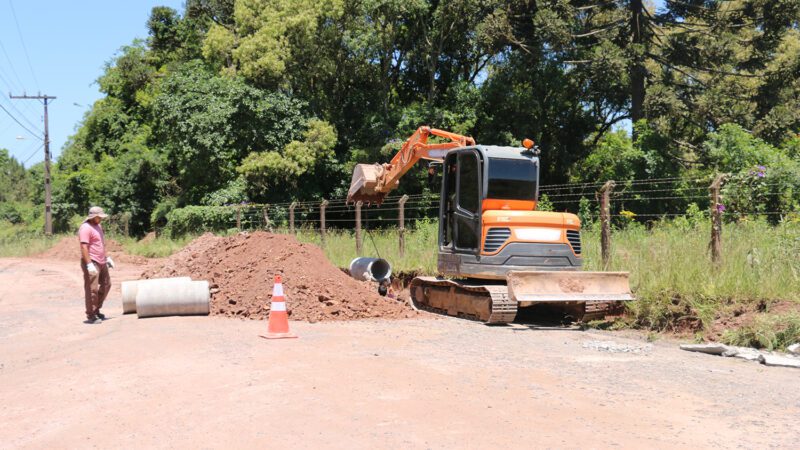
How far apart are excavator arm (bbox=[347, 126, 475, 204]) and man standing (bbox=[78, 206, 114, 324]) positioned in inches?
209

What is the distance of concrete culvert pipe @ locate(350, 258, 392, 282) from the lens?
1606 centimetres

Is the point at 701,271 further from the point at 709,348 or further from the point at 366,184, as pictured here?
the point at 366,184

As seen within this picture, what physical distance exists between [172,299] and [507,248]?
549 cm

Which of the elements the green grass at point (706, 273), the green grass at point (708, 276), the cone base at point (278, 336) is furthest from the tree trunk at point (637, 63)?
the cone base at point (278, 336)

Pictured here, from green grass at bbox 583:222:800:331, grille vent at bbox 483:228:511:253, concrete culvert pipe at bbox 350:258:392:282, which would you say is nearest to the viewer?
green grass at bbox 583:222:800:331

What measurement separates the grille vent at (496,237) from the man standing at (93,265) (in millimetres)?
6058

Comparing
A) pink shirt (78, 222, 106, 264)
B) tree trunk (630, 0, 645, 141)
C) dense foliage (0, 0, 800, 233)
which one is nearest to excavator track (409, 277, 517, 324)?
pink shirt (78, 222, 106, 264)

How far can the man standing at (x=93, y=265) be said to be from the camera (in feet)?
37.8

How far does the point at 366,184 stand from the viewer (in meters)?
15.1

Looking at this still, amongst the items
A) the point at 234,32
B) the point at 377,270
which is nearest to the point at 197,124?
the point at 234,32

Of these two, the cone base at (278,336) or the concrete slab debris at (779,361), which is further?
the cone base at (278,336)

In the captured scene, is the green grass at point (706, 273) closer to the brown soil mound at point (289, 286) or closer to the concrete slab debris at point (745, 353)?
the concrete slab debris at point (745, 353)

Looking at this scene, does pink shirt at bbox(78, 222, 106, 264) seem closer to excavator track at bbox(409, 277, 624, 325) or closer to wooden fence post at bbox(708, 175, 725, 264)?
excavator track at bbox(409, 277, 624, 325)

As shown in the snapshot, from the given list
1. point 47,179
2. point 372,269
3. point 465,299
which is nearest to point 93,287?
point 465,299
